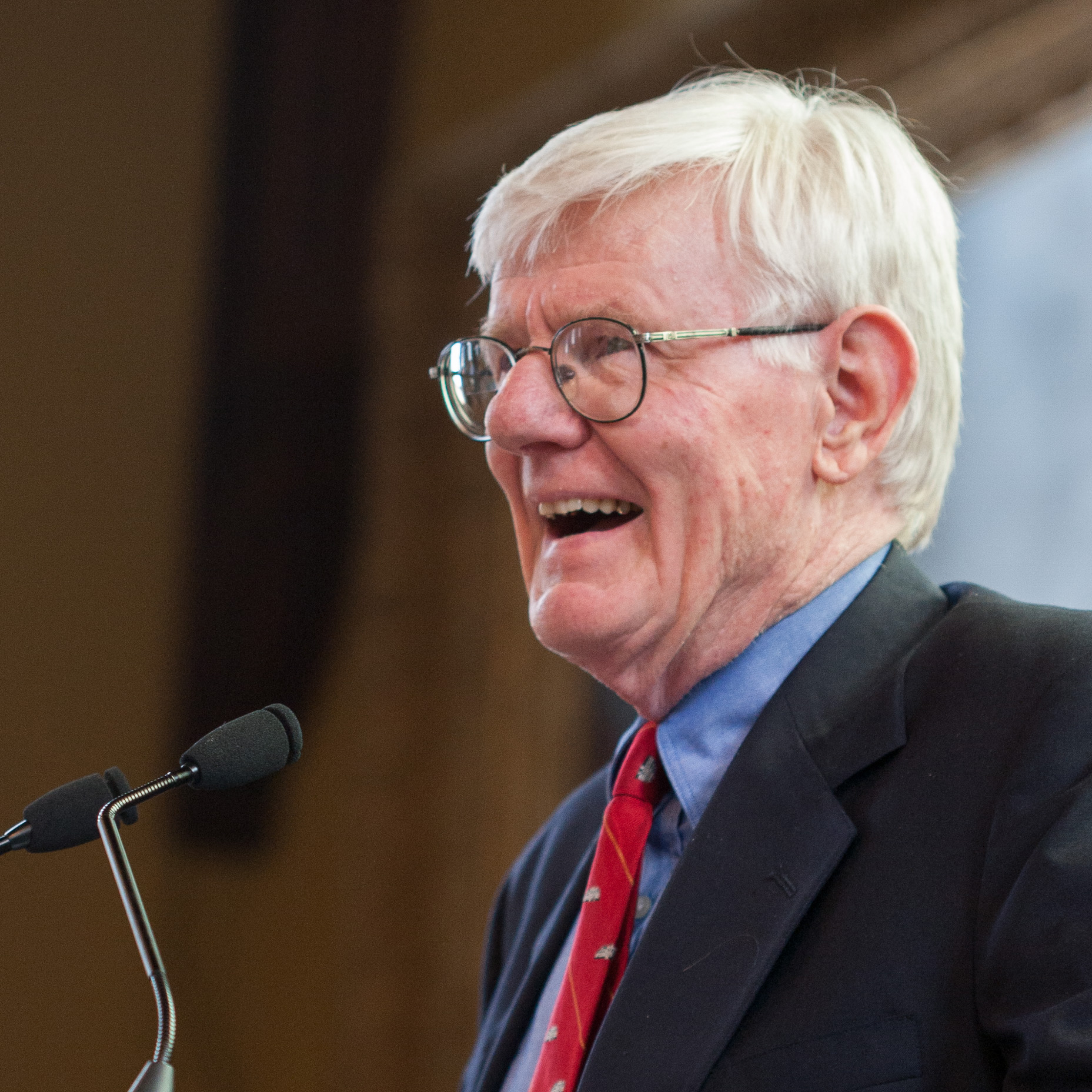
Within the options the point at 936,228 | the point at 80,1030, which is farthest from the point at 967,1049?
the point at 80,1030

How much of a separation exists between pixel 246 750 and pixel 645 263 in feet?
2.33

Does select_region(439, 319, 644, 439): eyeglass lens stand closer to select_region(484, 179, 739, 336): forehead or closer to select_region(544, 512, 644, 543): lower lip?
select_region(484, 179, 739, 336): forehead

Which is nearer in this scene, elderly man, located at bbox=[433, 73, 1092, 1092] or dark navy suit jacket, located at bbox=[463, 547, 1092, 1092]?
dark navy suit jacket, located at bbox=[463, 547, 1092, 1092]

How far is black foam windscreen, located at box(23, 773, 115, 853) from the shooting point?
103 centimetres

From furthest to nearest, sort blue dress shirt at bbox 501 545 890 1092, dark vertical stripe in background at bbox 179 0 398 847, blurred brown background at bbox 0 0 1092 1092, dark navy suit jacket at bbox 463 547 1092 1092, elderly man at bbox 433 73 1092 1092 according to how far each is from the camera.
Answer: dark vertical stripe in background at bbox 179 0 398 847 < blurred brown background at bbox 0 0 1092 1092 < blue dress shirt at bbox 501 545 890 1092 < elderly man at bbox 433 73 1092 1092 < dark navy suit jacket at bbox 463 547 1092 1092

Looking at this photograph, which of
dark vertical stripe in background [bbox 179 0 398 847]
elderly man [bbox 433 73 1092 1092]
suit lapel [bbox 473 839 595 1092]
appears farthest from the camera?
dark vertical stripe in background [bbox 179 0 398 847]

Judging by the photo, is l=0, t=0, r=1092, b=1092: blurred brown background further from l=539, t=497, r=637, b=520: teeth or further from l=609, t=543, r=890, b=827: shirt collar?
l=609, t=543, r=890, b=827: shirt collar

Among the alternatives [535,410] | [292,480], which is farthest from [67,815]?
[292,480]

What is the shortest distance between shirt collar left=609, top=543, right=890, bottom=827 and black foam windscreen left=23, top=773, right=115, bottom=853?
614 mm

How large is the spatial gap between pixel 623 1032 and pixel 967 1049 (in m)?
0.30

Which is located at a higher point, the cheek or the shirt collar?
the cheek

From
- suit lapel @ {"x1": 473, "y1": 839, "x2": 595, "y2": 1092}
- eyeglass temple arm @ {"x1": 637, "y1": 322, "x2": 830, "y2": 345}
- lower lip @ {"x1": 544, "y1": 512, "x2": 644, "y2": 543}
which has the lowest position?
suit lapel @ {"x1": 473, "y1": 839, "x2": 595, "y2": 1092}

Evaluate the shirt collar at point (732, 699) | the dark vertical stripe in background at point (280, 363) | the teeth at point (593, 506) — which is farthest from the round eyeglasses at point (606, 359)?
the dark vertical stripe in background at point (280, 363)

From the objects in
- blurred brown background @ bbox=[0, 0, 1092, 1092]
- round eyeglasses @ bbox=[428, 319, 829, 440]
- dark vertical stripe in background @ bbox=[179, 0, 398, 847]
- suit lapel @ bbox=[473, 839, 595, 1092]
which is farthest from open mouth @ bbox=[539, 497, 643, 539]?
dark vertical stripe in background @ bbox=[179, 0, 398, 847]
